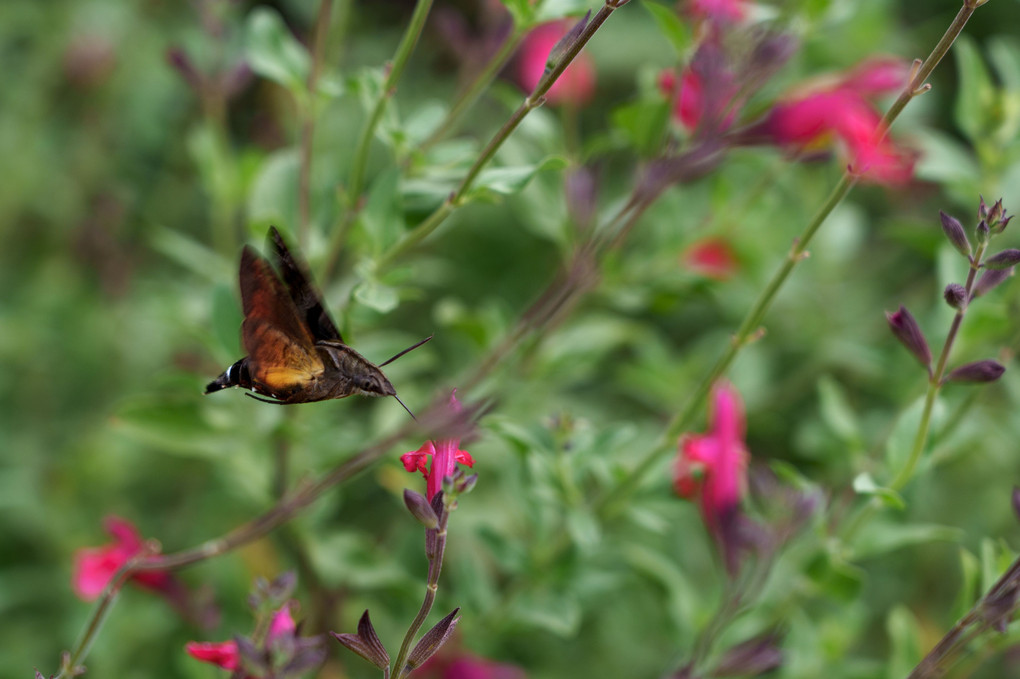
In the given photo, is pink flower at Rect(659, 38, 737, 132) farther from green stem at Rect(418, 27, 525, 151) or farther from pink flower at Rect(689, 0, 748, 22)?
green stem at Rect(418, 27, 525, 151)

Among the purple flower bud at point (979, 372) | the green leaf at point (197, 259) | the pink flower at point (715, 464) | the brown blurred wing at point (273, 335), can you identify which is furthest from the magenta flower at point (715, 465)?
the green leaf at point (197, 259)

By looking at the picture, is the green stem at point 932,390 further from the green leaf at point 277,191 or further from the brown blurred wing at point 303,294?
the green leaf at point 277,191

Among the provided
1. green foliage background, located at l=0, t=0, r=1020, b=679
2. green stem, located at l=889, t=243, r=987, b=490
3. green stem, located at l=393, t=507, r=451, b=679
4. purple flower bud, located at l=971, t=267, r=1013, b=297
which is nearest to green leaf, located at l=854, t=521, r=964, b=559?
green foliage background, located at l=0, t=0, r=1020, b=679

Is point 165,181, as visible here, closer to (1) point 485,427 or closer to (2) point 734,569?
(1) point 485,427

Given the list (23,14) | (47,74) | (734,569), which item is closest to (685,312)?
(734,569)

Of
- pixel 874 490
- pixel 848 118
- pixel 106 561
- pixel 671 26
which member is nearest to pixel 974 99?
pixel 848 118

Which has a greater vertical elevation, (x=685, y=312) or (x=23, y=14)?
(x=23, y=14)

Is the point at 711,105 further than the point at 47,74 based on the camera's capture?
No
